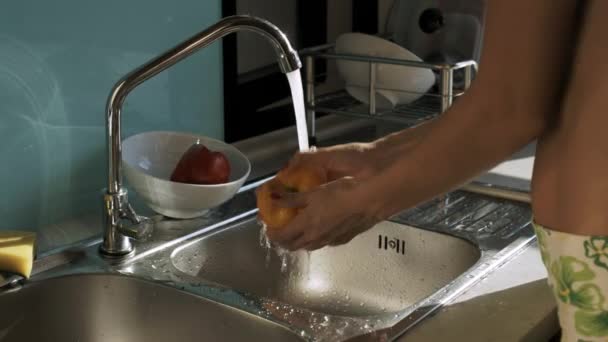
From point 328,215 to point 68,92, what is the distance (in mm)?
544

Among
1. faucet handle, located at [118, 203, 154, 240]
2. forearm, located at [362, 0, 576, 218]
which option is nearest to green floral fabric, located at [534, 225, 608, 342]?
forearm, located at [362, 0, 576, 218]

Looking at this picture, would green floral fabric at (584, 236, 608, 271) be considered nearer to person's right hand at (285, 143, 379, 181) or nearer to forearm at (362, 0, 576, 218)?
forearm at (362, 0, 576, 218)

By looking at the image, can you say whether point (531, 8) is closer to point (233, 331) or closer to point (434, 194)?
point (434, 194)

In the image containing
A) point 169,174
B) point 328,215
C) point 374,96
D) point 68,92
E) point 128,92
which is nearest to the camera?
point 328,215

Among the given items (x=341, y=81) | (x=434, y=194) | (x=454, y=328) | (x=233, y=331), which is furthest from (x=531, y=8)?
(x=341, y=81)

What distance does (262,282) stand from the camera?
1.46m

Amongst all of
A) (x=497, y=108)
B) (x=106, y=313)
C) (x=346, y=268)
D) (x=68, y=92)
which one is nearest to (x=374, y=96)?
(x=346, y=268)

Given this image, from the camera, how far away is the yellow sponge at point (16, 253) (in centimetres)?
114

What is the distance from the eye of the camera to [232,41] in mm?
Answer: 1619

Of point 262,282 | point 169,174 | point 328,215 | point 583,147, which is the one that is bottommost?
point 262,282

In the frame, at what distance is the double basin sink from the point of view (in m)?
A: 1.10

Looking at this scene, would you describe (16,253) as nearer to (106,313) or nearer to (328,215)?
(106,313)

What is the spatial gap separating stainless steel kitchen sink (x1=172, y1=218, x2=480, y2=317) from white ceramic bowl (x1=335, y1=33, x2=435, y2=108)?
35cm

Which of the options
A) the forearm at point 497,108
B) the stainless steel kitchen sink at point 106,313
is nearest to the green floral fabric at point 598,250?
the forearm at point 497,108
